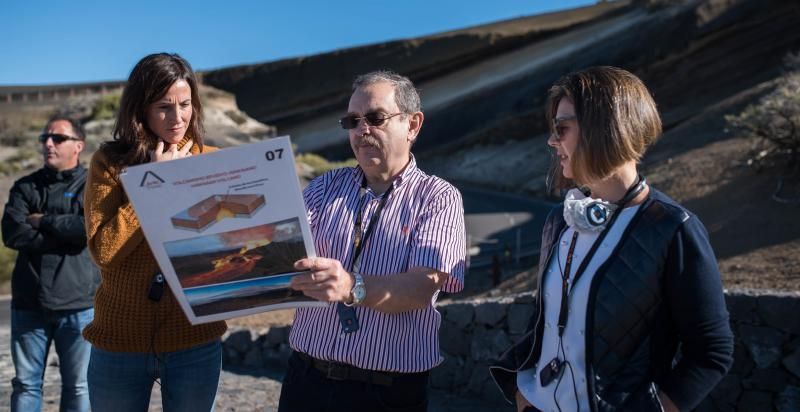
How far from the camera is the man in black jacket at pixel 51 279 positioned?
4.02m

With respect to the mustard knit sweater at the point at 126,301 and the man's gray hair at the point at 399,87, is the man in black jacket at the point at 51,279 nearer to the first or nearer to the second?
the mustard knit sweater at the point at 126,301

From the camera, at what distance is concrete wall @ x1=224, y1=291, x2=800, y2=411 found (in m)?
4.62

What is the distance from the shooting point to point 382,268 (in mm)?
2725

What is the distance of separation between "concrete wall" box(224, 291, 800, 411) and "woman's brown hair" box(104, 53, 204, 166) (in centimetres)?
361

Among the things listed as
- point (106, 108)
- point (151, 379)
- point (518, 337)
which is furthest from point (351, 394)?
point (106, 108)

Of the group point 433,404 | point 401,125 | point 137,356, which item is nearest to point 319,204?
point 401,125

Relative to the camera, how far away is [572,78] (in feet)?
8.02

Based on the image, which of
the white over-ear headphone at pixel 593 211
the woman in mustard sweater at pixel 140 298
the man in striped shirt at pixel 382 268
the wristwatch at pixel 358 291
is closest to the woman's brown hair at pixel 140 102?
the woman in mustard sweater at pixel 140 298

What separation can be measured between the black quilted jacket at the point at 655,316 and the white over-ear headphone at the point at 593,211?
8cm

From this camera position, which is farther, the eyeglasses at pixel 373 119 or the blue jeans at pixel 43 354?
the blue jeans at pixel 43 354

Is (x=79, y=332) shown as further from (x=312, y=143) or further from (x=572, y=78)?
(x=312, y=143)

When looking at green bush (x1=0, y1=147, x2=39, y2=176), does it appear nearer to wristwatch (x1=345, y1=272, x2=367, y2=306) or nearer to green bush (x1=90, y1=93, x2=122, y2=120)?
green bush (x1=90, y1=93, x2=122, y2=120)

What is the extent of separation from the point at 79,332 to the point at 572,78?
2965mm

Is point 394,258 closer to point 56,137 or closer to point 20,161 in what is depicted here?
point 56,137
